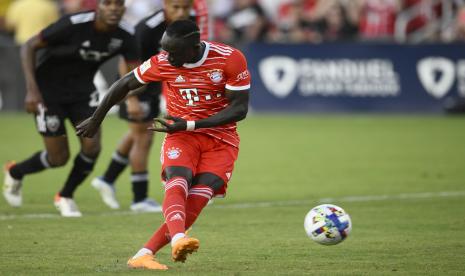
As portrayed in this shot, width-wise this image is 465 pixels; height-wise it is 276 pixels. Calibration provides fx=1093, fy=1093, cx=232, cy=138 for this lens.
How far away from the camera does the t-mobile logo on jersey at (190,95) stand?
331 inches

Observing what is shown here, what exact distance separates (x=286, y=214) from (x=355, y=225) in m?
1.03

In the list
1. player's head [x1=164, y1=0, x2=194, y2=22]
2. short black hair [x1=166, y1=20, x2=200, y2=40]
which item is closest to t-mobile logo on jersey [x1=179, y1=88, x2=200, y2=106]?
short black hair [x1=166, y1=20, x2=200, y2=40]

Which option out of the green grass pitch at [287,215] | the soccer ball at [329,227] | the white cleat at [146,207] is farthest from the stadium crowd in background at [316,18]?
the soccer ball at [329,227]

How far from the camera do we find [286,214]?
11469 millimetres

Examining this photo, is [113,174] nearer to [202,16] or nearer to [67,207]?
[67,207]

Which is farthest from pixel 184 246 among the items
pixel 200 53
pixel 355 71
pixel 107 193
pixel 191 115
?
pixel 355 71

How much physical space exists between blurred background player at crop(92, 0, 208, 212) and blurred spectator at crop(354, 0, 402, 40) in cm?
1460

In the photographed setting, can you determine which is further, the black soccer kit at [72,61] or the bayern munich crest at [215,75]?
the black soccer kit at [72,61]

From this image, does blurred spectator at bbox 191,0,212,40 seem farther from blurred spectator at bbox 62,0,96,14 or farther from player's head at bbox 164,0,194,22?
blurred spectator at bbox 62,0,96,14

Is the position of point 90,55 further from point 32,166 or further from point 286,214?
point 286,214

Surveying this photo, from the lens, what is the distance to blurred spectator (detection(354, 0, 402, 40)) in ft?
86.4

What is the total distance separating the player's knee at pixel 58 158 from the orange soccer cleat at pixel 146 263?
368 cm

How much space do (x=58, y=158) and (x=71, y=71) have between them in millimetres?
930

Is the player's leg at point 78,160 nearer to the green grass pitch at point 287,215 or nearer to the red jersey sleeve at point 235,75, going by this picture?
the green grass pitch at point 287,215
